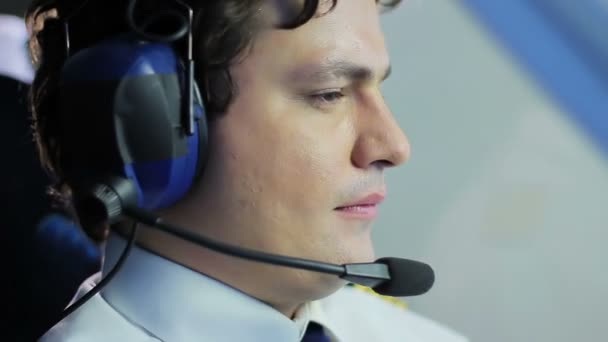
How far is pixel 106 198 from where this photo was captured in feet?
2.15

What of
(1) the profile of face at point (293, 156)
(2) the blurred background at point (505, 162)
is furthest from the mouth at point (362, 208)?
(2) the blurred background at point (505, 162)

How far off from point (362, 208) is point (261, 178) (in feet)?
0.40

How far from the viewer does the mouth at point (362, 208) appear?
78 cm

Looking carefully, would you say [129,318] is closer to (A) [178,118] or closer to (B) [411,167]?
(A) [178,118]

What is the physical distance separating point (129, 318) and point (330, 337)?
0.26m

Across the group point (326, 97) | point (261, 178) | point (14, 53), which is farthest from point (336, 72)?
point (14, 53)

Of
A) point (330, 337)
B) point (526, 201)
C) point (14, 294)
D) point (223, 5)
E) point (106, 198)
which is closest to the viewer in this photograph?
point (106, 198)

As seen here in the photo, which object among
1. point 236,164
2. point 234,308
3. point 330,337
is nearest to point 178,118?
point 236,164

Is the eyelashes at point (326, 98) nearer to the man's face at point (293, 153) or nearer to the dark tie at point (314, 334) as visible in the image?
the man's face at point (293, 153)

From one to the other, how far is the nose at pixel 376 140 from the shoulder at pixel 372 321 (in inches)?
9.7

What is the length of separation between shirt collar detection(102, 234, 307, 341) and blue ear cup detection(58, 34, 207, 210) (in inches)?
4.1

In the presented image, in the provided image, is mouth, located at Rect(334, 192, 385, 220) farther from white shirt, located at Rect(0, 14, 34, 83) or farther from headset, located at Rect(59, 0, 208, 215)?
white shirt, located at Rect(0, 14, 34, 83)

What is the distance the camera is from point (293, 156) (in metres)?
0.75

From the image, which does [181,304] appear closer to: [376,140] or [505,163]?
→ [376,140]
